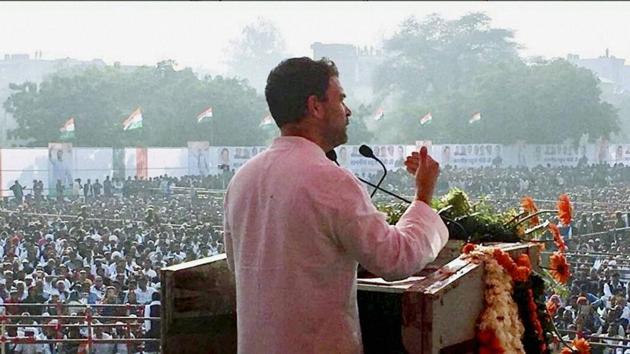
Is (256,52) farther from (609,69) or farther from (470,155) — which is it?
(609,69)

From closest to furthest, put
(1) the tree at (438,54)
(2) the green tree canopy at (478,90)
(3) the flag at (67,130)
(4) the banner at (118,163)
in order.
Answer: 1. (2) the green tree canopy at (478,90)
2. (1) the tree at (438,54)
3. (3) the flag at (67,130)
4. (4) the banner at (118,163)

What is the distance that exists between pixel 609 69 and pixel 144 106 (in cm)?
298

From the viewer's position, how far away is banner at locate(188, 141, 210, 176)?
608 cm

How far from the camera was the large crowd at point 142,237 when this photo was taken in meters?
4.86

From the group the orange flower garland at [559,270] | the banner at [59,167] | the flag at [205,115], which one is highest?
the flag at [205,115]

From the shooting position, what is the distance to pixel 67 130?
237 inches

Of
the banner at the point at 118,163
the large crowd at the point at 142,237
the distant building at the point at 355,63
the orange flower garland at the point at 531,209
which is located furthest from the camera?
the banner at the point at 118,163

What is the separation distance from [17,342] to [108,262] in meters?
0.86

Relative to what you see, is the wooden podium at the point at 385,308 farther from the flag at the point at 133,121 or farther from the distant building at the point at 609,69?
the flag at the point at 133,121

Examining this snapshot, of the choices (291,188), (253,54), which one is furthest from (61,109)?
(291,188)

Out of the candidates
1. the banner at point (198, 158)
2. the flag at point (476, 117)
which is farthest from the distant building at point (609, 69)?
the banner at point (198, 158)

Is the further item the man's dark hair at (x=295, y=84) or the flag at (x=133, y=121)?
the flag at (x=133, y=121)

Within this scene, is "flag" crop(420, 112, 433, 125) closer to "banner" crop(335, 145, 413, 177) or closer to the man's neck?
"banner" crop(335, 145, 413, 177)

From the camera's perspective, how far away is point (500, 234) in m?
2.19
